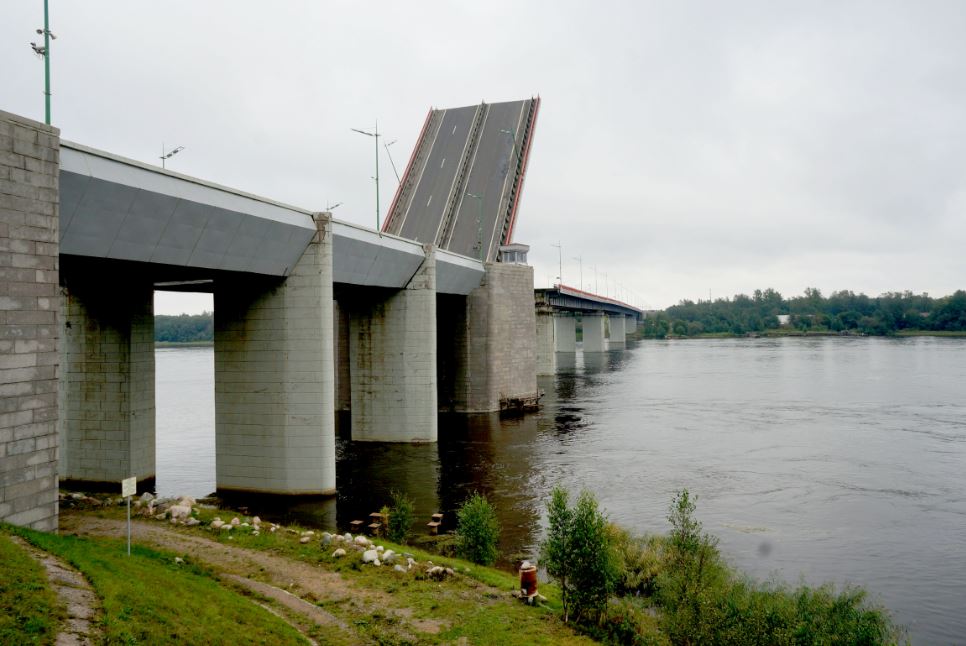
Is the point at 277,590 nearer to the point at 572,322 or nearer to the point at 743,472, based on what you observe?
the point at 743,472

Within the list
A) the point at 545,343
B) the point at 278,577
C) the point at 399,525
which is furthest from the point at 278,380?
the point at 545,343

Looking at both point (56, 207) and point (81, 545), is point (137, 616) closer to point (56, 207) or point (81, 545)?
point (81, 545)

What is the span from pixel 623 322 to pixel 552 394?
10169 centimetres

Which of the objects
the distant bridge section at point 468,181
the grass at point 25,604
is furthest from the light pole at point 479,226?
the grass at point 25,604

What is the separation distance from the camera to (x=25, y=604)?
28.2ft

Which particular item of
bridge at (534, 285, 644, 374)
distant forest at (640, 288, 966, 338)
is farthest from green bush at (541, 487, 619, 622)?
distant forest at (640, 288, 966, 338)

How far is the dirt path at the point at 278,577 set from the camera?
39.3 ft

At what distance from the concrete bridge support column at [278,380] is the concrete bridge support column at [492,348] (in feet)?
69.5

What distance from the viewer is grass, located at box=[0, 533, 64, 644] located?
802cm

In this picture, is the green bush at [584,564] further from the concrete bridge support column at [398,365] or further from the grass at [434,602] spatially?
the concrete bridge support column at [398,365]

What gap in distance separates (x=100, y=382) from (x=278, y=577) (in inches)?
508

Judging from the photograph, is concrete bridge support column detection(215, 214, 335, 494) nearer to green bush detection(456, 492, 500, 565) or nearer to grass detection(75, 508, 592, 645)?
grass detection(75, 508, 592, 645)

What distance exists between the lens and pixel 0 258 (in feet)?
42.2

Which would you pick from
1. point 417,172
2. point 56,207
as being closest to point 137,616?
point 56,207
